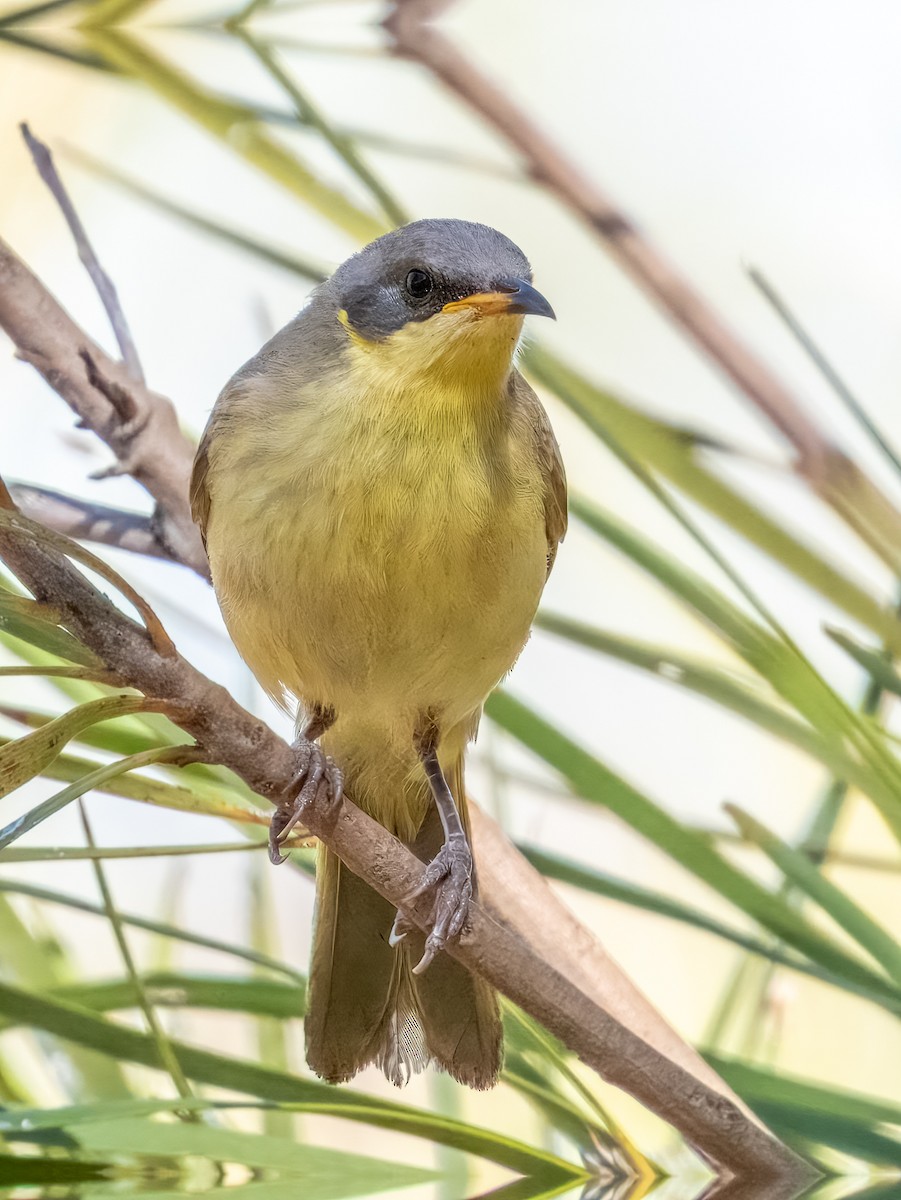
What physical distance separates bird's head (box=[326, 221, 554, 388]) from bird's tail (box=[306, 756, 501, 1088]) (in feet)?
2.11

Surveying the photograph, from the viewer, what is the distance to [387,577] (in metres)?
1.33

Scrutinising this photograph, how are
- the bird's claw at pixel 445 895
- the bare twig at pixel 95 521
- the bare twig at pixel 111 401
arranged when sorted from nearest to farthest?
the bird's claw at pixel 445 895
the bare twig at pixel 111 401
the bare twig at pixel 95 521

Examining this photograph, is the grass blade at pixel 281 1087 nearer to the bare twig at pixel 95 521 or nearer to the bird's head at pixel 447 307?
the bare twig at pixel 95 521

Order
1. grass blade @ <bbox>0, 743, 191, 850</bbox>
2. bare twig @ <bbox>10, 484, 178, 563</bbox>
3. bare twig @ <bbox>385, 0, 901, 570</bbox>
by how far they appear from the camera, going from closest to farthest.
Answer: grass blade @ <bbox>0, 743, 191, 850</bbox>, bare twig @ <bbox>10, 484, 178, 563</bbox>, bare twig @ <bbox>385, 0, 901, 570</bbox>

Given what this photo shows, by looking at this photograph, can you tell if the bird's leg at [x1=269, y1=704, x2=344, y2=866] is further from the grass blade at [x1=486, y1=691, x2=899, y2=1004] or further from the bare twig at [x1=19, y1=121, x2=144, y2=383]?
the bare twig at [x1=19, y1=121, x2=144, y2=383]

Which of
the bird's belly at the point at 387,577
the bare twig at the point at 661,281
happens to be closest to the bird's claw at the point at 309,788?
the bird's belly at the point at 387,577

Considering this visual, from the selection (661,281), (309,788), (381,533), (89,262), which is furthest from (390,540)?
(661,281)

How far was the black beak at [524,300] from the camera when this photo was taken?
131cm

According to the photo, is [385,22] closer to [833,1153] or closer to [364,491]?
[364,491]

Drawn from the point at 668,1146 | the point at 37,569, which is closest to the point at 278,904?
the point at 668,1146

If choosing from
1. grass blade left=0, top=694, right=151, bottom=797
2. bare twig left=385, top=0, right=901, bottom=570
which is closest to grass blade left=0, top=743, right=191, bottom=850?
grass blade left=0, top=694, right=151, bottom=797

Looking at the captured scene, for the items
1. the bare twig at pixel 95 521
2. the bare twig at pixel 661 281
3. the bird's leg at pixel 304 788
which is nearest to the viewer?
the bird's leg at pixel 304 788

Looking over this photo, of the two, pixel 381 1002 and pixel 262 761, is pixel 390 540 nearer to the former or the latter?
pixel 262 761

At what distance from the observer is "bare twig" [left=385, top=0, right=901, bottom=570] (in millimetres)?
2119
